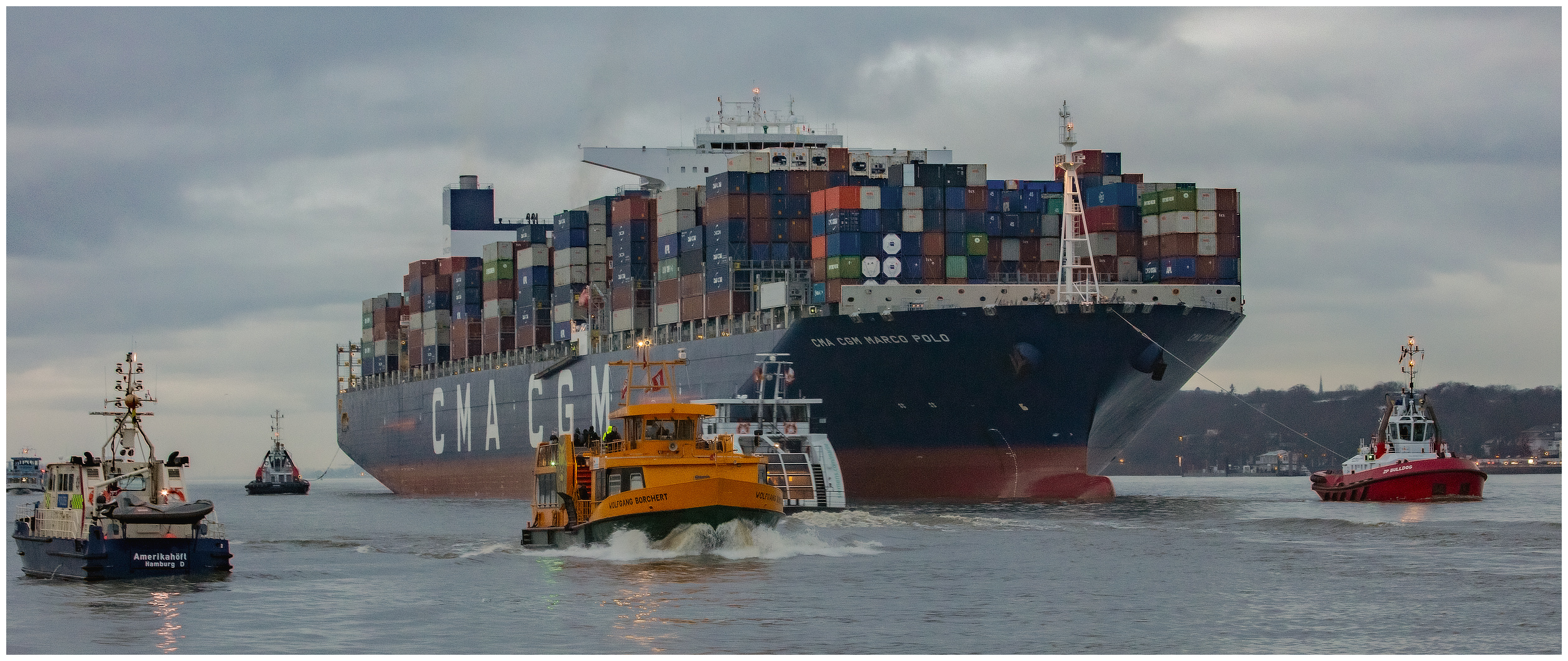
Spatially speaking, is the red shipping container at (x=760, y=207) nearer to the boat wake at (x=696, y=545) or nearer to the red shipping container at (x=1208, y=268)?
the red shipping container at (x=1208, y=268)

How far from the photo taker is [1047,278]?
6519 cm

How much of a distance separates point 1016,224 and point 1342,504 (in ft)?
50.7

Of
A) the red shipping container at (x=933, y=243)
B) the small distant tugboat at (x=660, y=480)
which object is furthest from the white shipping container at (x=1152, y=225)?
the small distant tugboat at (x=660, y=480)

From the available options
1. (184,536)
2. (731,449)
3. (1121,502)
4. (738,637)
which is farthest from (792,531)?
(1121,502)

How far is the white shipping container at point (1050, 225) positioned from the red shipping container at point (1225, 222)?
17.5 feet

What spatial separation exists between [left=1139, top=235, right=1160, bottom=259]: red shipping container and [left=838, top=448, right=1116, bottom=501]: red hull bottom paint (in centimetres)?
754

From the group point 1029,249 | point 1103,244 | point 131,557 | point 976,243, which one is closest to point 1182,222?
point 1103,244

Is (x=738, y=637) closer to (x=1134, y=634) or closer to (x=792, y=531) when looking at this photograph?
(x=1134, y=634)

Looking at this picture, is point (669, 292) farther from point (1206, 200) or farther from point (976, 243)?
point (1206, 200)

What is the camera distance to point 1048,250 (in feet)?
216

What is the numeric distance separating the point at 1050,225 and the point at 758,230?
10.5 m

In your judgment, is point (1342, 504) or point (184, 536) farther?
point (1342, 504)

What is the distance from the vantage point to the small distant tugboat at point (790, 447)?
178ft

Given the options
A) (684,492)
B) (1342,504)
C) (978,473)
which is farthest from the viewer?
(1342,504)
